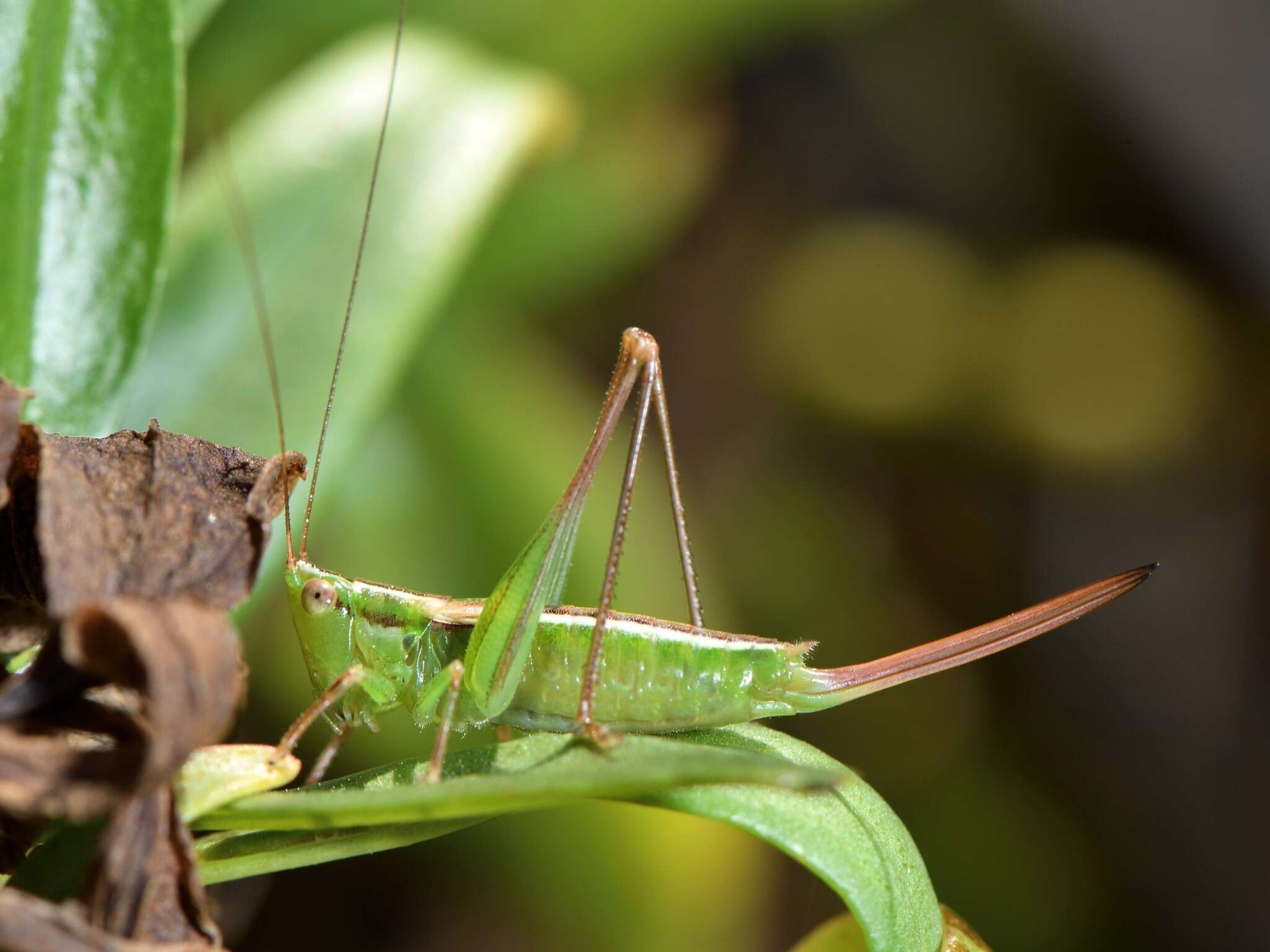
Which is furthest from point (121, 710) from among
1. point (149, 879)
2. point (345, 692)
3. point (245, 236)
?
point (245, 236)

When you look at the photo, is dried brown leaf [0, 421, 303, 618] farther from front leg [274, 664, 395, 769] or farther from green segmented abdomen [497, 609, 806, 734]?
green segmented abdomen [497, 609, 806, 734]

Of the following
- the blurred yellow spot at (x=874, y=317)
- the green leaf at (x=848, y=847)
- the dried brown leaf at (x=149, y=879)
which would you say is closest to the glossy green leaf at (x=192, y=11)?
the dried brown leaf at (x=149, y=879)

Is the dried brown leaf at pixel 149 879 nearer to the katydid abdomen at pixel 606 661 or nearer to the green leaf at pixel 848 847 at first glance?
the green leaf at pixel 848 847

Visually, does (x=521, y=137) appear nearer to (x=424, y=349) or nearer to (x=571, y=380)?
(x=424, y=349)

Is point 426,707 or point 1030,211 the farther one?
point 1030,211

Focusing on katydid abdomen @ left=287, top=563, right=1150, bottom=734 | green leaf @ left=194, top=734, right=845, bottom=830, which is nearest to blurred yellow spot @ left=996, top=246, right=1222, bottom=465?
katydid abdomen @ left=287, top=563, right=1150, bottom=734

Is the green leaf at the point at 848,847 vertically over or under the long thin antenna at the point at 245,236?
under

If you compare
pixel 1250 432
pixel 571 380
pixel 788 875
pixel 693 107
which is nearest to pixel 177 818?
pixel 571 380

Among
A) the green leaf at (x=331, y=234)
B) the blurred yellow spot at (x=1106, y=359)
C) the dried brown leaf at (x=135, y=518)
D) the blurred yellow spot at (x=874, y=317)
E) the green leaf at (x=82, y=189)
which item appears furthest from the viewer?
the blurred yellow spot at (x=874, y=317)
